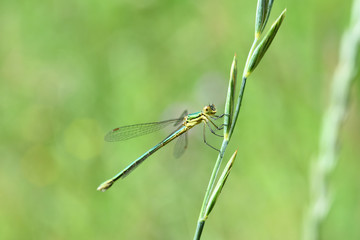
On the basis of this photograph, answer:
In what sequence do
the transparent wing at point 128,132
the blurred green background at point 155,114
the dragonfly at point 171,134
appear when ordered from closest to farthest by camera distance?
the dragonfly at point 171,134 < the transparent wing at point 128,132 < the blurred green background at point 155,114

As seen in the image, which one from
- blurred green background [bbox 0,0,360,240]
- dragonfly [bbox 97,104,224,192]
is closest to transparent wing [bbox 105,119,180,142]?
dragonfly [bbox 97,104,224,192]

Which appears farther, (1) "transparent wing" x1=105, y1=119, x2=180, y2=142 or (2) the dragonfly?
(1) "transparent wing" x1=105, y1=119, x2=180, y2=142

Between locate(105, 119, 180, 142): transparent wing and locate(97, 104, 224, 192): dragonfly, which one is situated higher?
locate(105, 119, 180, 142): transparent wing

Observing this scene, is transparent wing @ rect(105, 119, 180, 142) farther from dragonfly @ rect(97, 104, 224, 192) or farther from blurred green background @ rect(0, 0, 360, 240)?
blurred green background @ rect(0, 0, 360, 240)

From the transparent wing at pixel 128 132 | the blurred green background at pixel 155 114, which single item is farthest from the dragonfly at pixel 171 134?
the blurred green background at pixel 155 114

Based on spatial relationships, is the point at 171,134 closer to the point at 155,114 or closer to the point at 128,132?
the point at 128,132

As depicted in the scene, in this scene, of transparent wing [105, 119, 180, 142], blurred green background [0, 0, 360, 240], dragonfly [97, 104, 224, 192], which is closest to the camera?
dragonfly [97, 104, 224, 192]

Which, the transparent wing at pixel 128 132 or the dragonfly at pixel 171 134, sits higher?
the transparent wing at pixel 128 132

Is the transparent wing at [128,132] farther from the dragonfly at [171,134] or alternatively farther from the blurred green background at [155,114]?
the blurred green background at [155,114]

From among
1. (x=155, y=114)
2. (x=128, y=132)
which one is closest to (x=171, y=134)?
(x=128, y=132)
